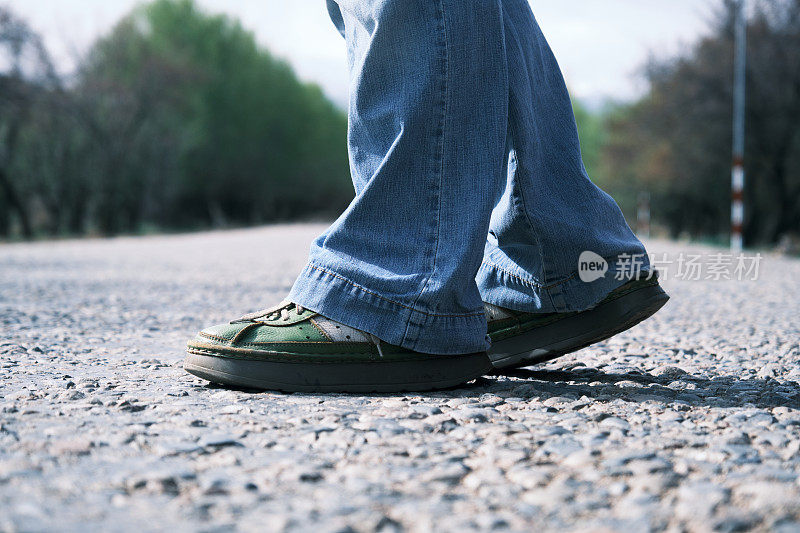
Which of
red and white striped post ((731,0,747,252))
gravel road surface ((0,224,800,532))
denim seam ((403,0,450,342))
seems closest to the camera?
gravel road surface ((0,224,800,532))

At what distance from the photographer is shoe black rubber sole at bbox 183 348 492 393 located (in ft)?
5.05

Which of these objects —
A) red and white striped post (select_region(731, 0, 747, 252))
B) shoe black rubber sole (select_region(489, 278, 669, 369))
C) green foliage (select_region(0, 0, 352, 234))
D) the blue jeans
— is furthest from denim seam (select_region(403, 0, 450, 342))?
green foliage (select_region(0, 0, 352, 234))

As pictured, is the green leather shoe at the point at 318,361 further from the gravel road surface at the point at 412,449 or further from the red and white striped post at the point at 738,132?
the red and white striped post at the point at 738,132

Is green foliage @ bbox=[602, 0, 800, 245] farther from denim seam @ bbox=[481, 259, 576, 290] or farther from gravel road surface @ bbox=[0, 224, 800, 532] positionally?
denim seam @ bbox=[481, 259, 576, 290]

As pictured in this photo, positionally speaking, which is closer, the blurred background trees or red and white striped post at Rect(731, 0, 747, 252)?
red and white striped post at Rect(731, 0, 747, 252)

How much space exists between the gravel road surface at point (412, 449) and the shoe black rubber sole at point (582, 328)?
0.25 feet

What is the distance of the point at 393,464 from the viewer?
3.62 feet

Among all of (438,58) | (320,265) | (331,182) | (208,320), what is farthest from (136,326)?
(331,182)

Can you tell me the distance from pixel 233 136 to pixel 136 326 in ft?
104

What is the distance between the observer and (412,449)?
1.17 metres

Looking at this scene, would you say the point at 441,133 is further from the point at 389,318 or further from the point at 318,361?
the point at 318,361

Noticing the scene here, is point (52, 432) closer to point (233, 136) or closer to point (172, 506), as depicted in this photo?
point (172, 506)

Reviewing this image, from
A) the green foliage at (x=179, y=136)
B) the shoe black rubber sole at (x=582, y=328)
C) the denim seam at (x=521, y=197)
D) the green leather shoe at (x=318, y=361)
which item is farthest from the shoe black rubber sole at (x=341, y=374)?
the green foliage at (x=179, y=136)

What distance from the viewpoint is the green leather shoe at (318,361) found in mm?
1528
